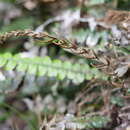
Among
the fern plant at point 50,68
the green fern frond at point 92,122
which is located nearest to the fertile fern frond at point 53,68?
the fern plant at point 50,68

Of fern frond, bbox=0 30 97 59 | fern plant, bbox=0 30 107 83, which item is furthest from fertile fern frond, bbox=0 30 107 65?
fern plant, bbox=0 30 107 83

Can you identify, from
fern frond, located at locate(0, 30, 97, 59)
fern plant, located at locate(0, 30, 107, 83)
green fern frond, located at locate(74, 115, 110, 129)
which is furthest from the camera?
fern plant, located at locate(0, 30, 107, 83)

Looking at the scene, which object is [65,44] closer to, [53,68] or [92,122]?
[53,68]

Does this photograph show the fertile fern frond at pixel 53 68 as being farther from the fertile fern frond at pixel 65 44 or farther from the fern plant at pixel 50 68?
the fertile fern frond at pixel 65 44

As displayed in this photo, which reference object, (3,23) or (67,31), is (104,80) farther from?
(3,23)

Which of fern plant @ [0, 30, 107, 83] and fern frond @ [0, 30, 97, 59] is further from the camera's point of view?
fern plant @ [0, 30, 107, 83]

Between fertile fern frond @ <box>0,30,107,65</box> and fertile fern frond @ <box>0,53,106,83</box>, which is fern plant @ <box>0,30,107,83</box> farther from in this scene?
fertile fern frond @ <box>0,30,107,65</box>

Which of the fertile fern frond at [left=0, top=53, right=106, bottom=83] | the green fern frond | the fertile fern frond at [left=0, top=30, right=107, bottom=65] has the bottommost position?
the green fern frond

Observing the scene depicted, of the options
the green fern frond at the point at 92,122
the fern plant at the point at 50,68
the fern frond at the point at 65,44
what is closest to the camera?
the fern frond at the point at 65,44

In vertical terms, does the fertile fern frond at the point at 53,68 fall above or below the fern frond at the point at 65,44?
below

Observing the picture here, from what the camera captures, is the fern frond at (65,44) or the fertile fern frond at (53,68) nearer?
the fern frond at (65,44)

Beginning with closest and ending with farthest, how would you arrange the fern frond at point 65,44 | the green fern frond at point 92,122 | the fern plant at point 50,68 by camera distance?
the fern frond at point 65,44 < the green fern frond at point 92,122 < the fern plant at point 50,68

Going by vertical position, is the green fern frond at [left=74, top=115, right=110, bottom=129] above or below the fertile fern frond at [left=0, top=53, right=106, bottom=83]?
below

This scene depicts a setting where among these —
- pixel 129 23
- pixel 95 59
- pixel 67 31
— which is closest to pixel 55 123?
pixel 95 59
